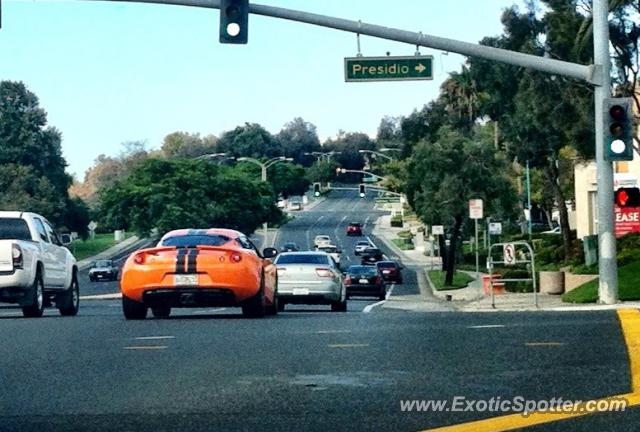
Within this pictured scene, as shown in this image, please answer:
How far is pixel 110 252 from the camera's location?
10769 centimetres

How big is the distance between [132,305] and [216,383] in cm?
999

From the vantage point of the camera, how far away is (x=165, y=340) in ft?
43.8

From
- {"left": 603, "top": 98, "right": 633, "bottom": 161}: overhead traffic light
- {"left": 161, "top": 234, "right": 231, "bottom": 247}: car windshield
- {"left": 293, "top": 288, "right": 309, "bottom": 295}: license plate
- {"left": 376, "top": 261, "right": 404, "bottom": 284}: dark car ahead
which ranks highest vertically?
{"left": 603, "top": 98, "right": 633, "bottom": 161}: overhead traffic light

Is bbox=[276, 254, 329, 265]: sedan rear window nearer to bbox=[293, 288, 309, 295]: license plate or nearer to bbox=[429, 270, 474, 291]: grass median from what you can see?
bbox=[293, 288, 309, 295]: license plate

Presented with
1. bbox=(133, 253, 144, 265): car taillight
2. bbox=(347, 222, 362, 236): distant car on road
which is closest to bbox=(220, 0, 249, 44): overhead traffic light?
bbox=(133, 253, 144, 265): car taillight

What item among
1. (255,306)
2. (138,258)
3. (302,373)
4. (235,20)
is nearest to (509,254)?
(235,20)

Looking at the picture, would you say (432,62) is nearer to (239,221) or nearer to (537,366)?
(537,366)

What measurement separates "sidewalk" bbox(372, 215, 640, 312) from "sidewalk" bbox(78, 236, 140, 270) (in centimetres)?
2323

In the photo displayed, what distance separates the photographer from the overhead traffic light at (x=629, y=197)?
73.0 ft

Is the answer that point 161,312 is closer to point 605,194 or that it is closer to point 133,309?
point 133,309

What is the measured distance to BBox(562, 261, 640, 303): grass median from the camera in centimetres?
3334

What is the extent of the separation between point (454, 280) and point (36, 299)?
43.2m

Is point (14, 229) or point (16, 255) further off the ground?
point (14, 229)

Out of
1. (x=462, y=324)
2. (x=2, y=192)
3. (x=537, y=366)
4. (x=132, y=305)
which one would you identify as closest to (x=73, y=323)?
(x=132, y=305)
